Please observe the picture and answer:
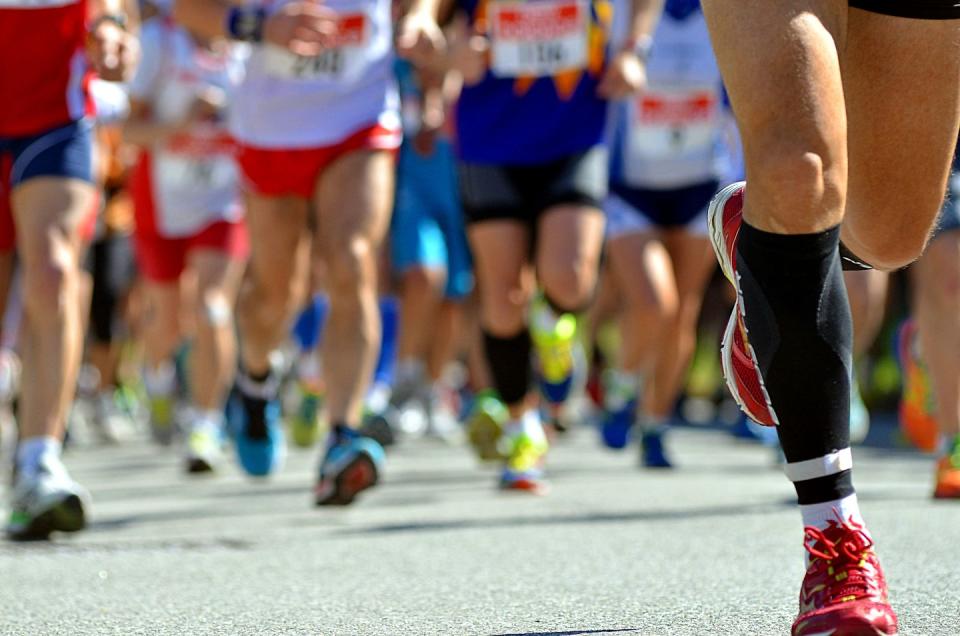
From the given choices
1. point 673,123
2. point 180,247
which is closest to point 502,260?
point 673,123

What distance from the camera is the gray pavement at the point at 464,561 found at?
3213 mm

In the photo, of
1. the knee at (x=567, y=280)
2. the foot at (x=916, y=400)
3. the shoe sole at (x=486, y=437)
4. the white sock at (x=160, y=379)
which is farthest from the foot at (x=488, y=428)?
the white sock at (x=160, y=379)

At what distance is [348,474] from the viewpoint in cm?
515

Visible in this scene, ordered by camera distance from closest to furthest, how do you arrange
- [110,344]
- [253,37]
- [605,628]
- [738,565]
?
[605,628]
[738,565]
[253,37]
[110,344]

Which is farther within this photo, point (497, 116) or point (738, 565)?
point (497, 116)

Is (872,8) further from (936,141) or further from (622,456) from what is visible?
(622,456)

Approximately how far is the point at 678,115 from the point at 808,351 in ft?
16.0

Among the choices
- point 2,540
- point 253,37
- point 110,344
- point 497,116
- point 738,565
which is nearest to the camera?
point 738,565

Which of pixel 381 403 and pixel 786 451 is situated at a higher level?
pixel 786 451

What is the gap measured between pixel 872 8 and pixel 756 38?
0.33 metres

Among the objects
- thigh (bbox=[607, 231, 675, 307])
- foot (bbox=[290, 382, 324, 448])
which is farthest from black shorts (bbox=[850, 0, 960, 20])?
foot (bbox=[290, 382, 324, 448])

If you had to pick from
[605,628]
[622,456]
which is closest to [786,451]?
[605,628]

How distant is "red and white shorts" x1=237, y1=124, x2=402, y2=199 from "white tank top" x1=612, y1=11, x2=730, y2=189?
6.44 ft

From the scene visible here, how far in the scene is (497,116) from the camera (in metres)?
6.61
